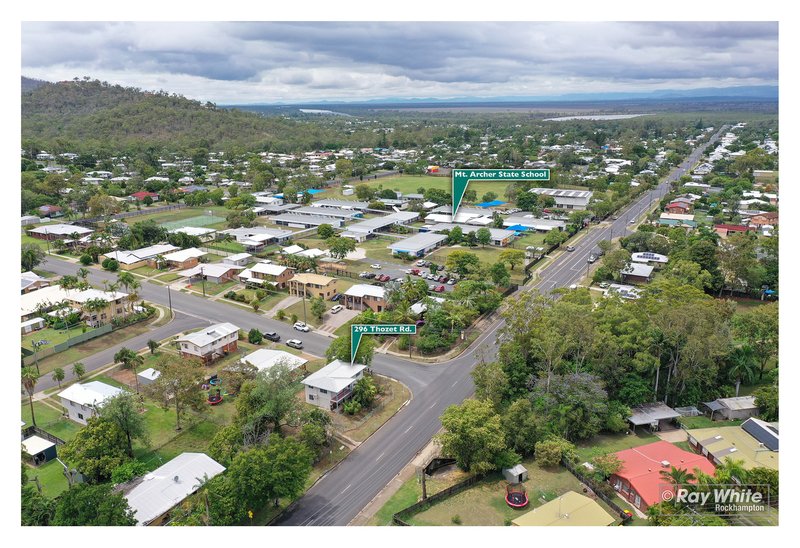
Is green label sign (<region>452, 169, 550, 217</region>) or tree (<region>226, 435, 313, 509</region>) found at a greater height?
green label sign (<region>452, 169, 550, 217</region>)

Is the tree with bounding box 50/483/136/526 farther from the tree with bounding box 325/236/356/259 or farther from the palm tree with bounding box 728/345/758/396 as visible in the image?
the tree with bounding box 325/236/356/259

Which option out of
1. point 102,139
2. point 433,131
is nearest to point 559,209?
point 433,131

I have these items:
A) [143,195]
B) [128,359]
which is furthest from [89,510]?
[143,195]

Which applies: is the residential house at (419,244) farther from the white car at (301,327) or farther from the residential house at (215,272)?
the white car at (301,327)

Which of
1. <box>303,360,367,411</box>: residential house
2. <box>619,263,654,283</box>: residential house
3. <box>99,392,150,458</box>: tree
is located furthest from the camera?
<box>619,263,654,283</box>: residential house

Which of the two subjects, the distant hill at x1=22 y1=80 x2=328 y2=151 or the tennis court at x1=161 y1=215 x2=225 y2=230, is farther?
the distant hill at x1=22 y1=80 x2=328 y2=151

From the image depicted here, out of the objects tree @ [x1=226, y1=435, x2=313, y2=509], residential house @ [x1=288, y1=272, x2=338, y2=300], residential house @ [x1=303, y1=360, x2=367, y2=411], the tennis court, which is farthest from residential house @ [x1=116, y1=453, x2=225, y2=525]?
the tennis court

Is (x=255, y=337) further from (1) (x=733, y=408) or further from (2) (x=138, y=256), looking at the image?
(1) (x=733, y=408)

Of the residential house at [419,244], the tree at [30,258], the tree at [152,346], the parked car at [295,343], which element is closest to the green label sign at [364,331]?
the parked car at [295,343]
